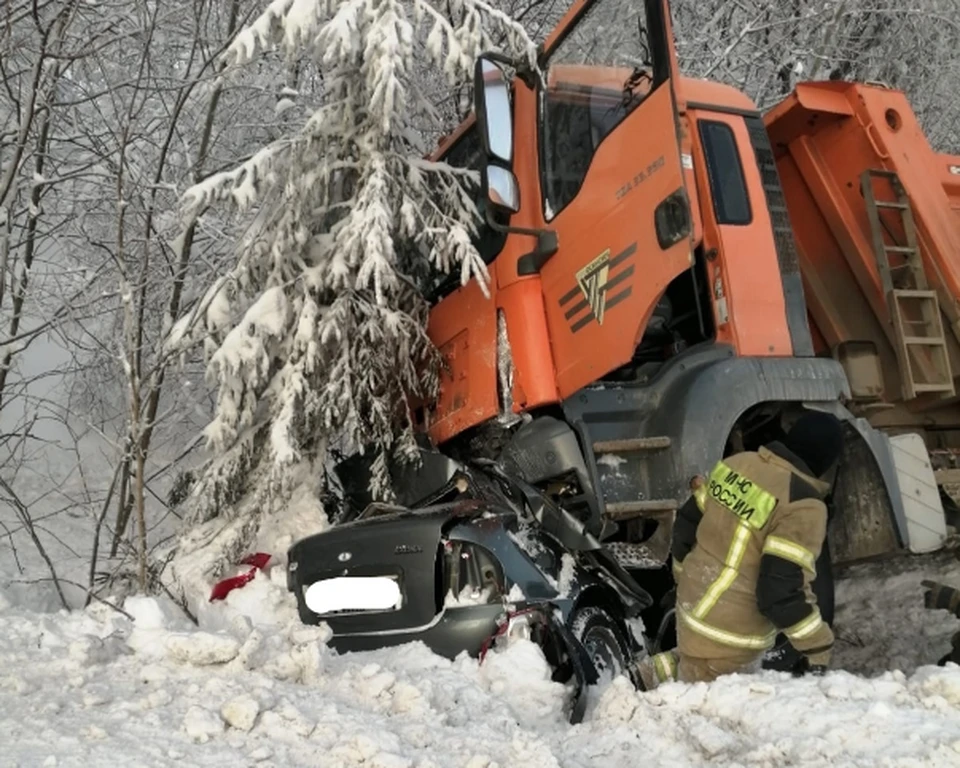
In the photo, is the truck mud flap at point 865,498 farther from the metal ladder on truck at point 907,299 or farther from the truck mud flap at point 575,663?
the truck mud flap at point 575,663

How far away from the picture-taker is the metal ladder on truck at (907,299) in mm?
4840

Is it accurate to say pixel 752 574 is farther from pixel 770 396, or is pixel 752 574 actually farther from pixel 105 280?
pixel 105 280

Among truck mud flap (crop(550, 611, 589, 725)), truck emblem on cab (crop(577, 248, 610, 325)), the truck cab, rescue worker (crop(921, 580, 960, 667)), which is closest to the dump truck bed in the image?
the truck cab

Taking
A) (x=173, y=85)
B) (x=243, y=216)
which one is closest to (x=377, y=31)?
(x=243, y=216)

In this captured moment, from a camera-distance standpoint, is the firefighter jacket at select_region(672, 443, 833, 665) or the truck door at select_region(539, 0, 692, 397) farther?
Result: the truck door at select_region(539, 0, 692, 397)

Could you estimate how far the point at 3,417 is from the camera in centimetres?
784

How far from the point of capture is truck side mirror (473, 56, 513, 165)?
431 centimetres

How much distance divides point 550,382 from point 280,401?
1.76 m

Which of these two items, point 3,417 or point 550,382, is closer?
point 550,382

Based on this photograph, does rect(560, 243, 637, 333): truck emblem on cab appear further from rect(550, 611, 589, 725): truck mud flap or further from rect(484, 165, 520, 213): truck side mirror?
rect(550, 611, 589, 725): truck mud flap

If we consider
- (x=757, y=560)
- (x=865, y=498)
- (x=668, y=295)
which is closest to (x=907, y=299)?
(x=865, y=498)

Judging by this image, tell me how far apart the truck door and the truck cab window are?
563 millimetres

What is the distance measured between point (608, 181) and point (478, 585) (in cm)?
198

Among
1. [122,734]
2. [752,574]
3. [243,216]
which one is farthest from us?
[243,216]
